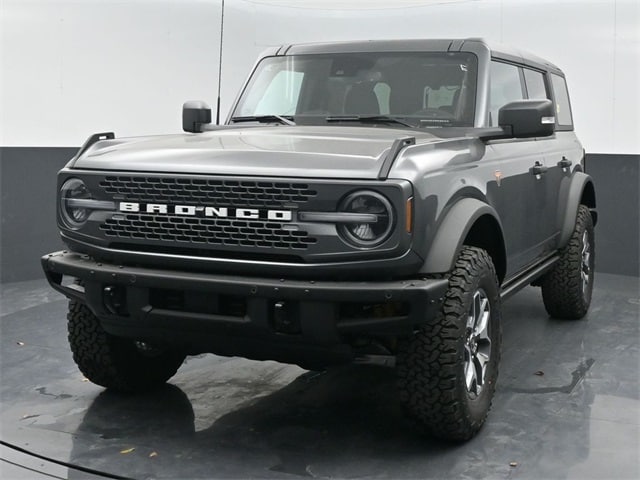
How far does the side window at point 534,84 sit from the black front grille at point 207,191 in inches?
104

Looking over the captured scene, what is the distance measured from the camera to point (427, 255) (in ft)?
10.6

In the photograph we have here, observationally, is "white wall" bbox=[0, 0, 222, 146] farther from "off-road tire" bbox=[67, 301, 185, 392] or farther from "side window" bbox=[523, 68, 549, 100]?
"side window" bbox=[523, 68, 549, 100]

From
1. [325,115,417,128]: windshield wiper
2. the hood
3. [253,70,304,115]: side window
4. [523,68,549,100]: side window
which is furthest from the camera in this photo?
[523,68,549,100]: side window

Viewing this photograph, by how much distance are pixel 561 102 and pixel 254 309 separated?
381 centimetres

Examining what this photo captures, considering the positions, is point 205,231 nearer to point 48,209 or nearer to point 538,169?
point 538,169

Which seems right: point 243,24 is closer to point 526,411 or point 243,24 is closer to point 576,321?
point 576,321

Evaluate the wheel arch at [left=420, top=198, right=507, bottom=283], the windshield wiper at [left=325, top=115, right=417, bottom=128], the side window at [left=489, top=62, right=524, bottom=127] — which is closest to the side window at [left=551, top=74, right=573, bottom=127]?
the side window at [left=489, top=62, right=524, bottom=127]

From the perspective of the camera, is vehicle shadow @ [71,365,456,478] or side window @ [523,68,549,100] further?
side window @ [523,68,549,100]

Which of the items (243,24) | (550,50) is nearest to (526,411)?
Result: (550,50)

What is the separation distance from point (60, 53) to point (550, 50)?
190 inches

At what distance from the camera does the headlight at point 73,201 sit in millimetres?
3650

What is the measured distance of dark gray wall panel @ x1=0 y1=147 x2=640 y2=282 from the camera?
7.29 metres

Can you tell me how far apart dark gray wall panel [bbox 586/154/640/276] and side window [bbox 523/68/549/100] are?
2569mm

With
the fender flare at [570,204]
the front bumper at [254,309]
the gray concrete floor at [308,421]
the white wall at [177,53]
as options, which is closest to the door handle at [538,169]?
the fender flare at [570,204]
